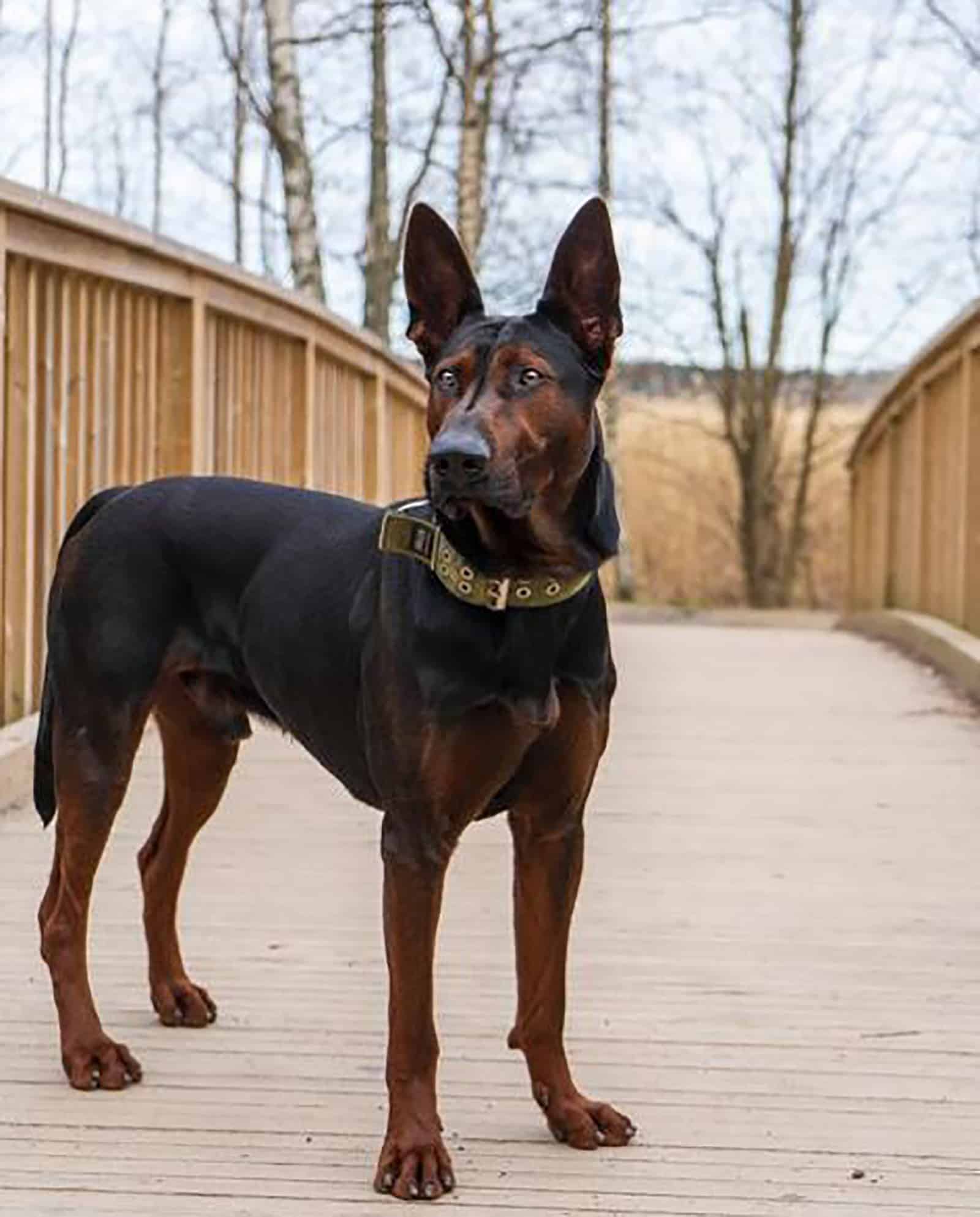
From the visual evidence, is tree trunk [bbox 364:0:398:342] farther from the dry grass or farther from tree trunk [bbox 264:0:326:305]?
the dry grass

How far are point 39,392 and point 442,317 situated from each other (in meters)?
3.80

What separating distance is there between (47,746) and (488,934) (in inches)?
51.2

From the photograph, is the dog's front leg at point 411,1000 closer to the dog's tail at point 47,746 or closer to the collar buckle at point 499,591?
the collar buckle at point 499,591

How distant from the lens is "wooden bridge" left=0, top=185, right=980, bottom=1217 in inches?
129

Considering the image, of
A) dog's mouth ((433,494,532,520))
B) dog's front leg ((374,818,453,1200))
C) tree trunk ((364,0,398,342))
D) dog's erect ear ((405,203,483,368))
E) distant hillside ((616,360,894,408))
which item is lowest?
dog's front leg ((374,818,453,1200))

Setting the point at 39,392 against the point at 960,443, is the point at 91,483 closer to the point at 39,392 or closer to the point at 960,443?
the point at 39,392

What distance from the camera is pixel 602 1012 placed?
420 cm

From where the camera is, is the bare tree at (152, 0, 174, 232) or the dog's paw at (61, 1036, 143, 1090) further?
the bare tree at (152, 0, 174, 232)

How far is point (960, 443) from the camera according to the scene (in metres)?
10.0

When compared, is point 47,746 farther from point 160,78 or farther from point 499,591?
point 160,78

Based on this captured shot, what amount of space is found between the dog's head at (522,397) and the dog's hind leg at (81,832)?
90cm

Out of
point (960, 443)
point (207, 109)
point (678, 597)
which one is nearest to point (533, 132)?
point (207, 109)

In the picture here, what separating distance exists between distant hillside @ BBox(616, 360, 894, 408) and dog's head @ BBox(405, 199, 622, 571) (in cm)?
2071

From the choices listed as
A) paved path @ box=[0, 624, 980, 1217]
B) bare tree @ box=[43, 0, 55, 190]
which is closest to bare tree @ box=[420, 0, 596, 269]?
bare tree @ box=[43, 0, 55, 190]
